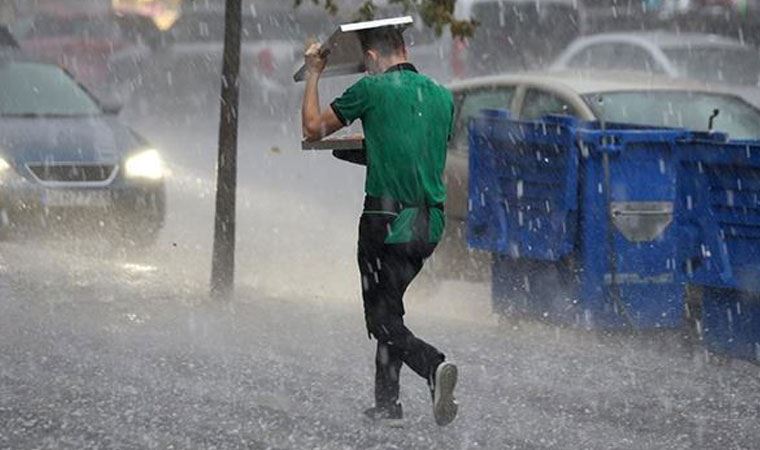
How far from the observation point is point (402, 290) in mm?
8477

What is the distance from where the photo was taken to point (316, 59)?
832 centimetres

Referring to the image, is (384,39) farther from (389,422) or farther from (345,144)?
(389,422)

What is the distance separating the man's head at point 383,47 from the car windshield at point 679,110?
3931 mm

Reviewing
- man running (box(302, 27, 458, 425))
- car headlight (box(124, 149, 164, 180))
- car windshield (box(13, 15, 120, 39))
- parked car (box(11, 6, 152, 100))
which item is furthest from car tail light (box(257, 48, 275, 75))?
man running (box(302, 27, 458, 425))

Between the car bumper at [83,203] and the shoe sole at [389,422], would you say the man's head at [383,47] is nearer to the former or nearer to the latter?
the shoe sole at [389,422]

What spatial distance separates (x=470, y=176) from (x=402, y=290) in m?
3.34

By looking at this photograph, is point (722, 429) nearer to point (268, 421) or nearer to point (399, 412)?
point (399, 412)

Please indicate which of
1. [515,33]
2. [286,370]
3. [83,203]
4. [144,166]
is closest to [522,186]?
[286,370]

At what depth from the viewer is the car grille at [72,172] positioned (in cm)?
1436

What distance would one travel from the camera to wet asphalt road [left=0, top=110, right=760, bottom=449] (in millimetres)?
8469

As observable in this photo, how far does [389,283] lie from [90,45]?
951 inches

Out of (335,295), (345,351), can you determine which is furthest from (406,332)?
(335,295)

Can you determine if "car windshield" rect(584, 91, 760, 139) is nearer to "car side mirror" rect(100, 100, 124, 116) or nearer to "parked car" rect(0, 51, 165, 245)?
"parked car" rect(0, 51, 165, 245)

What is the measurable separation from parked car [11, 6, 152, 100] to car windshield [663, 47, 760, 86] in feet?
36.9
